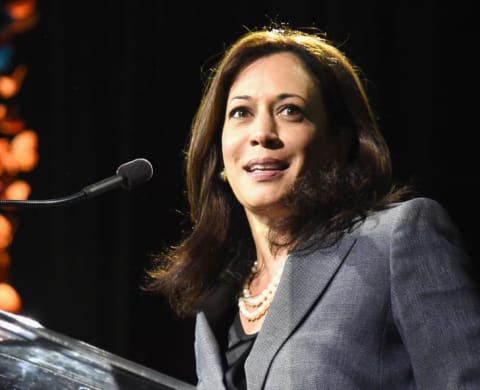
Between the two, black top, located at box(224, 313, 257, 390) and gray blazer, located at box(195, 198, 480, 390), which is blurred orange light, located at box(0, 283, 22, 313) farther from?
gray blazer, located at box(195, 198, 480, 390)

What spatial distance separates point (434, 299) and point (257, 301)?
500 millimetres

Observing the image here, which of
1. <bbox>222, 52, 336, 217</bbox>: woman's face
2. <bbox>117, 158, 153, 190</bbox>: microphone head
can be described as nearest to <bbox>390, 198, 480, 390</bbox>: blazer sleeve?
<bbox>222, 52, 336, 217</bbox>: woman's face

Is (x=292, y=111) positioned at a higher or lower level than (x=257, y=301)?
higher

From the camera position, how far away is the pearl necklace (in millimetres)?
1798

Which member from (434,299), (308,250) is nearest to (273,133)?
(308,250)

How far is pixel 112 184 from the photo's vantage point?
1.47 meters

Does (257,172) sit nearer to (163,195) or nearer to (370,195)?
(370,195)

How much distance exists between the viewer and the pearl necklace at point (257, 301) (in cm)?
180

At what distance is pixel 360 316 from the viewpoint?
4.85ft

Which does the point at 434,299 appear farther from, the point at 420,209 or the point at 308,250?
the point at 308,250

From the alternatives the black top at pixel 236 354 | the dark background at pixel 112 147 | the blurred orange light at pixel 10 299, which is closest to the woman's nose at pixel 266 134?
the black top at pixel 236 354

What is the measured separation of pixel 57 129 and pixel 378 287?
5.98ft

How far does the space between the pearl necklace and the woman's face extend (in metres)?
0.15

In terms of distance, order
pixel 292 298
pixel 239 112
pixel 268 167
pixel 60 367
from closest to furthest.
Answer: pixel 60 367 → pixel 292 298 → pixel 268 167 → pixel 239 112
